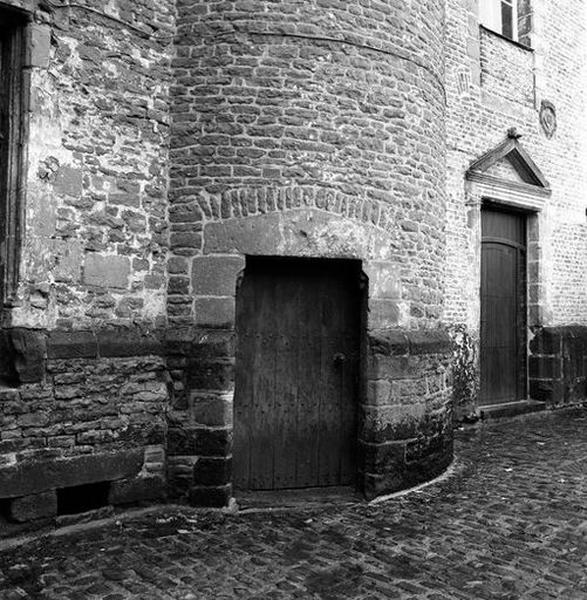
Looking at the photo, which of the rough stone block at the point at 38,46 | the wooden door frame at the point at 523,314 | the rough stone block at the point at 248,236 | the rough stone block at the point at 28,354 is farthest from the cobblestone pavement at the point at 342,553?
the wooden door frame at the point at 523,314

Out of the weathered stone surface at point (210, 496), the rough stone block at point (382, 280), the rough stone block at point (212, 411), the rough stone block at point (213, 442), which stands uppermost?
the rough stone block at point (382, 280)

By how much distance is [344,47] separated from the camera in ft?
18.0

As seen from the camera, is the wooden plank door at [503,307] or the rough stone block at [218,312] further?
the wooden plank door at [503,307]

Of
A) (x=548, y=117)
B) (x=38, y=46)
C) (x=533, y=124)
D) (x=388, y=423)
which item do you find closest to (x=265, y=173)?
(x=38, y=46)

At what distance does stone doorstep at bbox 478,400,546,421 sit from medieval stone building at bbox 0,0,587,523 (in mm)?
2660

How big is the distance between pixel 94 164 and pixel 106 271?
0.88 metres

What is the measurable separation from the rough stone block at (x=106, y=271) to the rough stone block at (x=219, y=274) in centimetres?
65

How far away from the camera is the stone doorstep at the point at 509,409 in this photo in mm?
8758

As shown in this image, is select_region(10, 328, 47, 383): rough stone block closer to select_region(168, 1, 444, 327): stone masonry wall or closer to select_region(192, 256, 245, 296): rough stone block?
select_region(168, 1, 444, 327): stone masonry wall

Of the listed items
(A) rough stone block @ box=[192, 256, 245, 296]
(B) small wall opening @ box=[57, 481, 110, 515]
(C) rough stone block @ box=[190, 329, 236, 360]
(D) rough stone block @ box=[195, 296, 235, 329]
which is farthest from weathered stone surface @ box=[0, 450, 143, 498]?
(A) rough stone block @ box=[192, 256, 245, 296]

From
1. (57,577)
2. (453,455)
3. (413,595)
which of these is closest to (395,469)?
(453,455)

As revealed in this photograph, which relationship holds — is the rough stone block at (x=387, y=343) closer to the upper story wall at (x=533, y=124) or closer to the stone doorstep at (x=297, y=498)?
the stone doorstep at (x=297, y=498)

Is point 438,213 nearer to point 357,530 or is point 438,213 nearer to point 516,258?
point 357,530

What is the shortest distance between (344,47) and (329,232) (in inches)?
67.3
